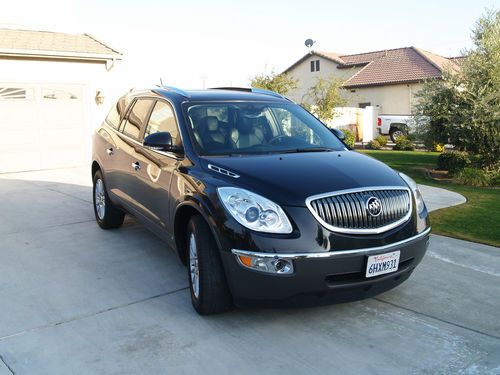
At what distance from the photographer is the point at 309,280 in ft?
11.4

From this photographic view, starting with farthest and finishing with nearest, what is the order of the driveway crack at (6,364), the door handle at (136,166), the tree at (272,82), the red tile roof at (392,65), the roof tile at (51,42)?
the red tile roof at (392,65), the tree at (272,82), the roof tile at (51,42), the door handle at (136,166), the driveway crack at (6,364)

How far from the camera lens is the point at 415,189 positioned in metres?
4.22

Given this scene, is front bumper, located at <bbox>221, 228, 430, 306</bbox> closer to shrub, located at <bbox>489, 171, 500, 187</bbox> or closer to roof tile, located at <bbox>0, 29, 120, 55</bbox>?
shrub, located at <bbox>489, 171, 500, 187</bbox>

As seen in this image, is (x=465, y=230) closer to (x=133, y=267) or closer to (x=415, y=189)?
(x=415, y=189)

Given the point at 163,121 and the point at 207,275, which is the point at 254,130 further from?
the point at 207,275

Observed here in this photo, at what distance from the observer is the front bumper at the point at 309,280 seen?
136 inches

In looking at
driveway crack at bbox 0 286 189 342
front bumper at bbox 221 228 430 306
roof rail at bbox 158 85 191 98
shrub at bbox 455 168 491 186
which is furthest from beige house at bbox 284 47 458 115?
front bumper at bbox 221 228 430 306

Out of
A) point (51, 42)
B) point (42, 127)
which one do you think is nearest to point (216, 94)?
point (42, 127)

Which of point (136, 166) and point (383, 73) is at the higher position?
point (383, 73)

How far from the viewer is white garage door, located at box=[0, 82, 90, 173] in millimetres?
12938

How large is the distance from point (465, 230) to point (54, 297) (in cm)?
508

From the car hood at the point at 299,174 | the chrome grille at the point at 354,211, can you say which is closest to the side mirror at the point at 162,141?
the car hood at the point at 299,174

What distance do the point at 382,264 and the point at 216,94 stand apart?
2.51 metres

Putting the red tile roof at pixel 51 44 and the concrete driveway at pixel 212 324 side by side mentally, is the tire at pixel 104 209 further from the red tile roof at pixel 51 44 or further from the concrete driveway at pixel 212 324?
the red tile roof at pixel 51 44
